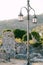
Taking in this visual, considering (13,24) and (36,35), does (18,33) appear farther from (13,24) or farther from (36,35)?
(36,35)

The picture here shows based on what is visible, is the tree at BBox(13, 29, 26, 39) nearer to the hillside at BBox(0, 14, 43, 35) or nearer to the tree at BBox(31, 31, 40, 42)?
the hillside at BBox(0, 14, 43, 35)

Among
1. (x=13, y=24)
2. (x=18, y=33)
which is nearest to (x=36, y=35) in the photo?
(x=18, y=33)

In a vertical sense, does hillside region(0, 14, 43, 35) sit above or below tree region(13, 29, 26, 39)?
above

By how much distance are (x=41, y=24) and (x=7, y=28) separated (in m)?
1.51

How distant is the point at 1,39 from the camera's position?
495 inches

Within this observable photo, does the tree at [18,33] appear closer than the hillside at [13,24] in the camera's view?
Yes

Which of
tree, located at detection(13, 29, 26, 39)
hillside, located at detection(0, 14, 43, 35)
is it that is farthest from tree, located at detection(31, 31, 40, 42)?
tree, located at detection(13, 29, 26, 39)

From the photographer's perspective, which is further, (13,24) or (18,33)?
(13,24)

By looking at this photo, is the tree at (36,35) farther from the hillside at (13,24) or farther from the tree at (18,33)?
the tree at (18,33)

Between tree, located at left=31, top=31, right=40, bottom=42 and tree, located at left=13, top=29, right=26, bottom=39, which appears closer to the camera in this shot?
tree, located at left=13, top=29, right=26, bottom=39

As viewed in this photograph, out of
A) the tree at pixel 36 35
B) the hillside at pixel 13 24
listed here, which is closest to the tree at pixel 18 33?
the hillside at pixel 13 24

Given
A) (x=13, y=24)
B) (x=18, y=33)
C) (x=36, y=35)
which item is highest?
(x=13, y=24)

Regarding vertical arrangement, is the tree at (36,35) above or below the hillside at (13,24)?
below

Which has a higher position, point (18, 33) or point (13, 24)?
point (13, 24)
